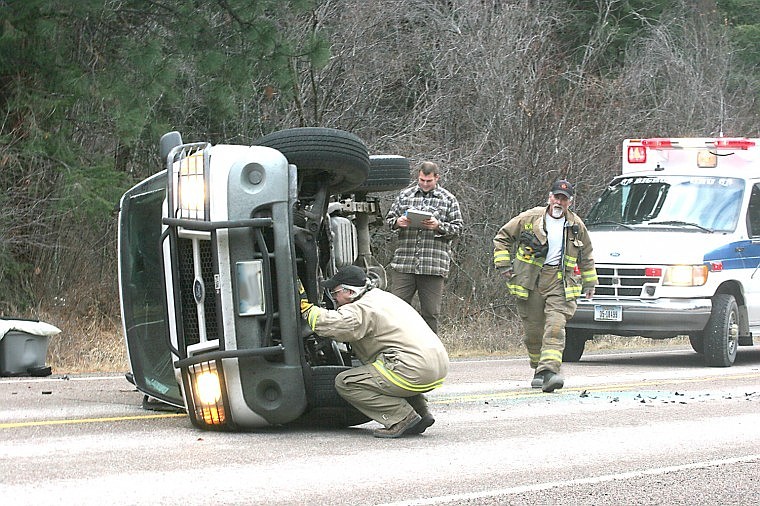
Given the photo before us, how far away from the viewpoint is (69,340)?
15.1 metres

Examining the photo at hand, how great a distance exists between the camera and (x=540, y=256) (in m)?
12.1

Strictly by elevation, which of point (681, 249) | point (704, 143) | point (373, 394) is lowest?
point (373, 394)

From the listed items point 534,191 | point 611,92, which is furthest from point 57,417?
point 611,92

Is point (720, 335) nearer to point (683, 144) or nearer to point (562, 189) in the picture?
point (683, 144)

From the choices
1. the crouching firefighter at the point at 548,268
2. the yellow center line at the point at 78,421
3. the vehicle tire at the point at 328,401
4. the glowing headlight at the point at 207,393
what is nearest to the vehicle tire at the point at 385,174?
the crouching firefighter at the point at 548,268

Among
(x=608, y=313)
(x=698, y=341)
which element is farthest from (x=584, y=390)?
(x=698, y=341)

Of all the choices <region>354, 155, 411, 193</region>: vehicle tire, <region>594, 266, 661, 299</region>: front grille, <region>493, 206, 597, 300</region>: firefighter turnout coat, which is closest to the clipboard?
<region>493, 206, 597, 300</region>: firefighter turnout coat

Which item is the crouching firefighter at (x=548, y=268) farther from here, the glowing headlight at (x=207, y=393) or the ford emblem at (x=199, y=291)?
the ford emblem at (x=199, y=291)

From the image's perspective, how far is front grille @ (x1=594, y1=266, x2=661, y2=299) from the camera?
1510cm

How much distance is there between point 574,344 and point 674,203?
2157mm

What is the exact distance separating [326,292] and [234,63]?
24.4 feet

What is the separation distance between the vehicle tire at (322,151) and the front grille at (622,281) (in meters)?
6.80

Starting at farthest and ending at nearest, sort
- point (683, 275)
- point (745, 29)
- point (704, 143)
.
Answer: point (745, 29) < point (704, 143) < point (683, 275)

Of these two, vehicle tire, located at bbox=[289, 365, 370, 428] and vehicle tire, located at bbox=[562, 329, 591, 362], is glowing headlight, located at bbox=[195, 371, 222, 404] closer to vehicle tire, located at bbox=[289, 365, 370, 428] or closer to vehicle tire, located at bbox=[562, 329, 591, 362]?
vehicle tire, located at bbox=[289, 365, 370, 428]
